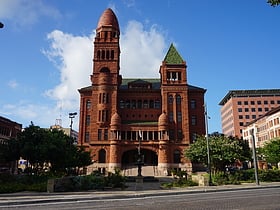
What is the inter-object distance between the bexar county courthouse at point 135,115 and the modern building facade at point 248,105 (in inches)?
2247

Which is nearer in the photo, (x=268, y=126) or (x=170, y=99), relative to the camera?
(x=170, y=99)

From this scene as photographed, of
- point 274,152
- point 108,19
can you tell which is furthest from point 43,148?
point 108,19

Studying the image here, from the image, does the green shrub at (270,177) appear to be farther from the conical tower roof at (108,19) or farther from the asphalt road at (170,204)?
the conical tower roof at (108,19)

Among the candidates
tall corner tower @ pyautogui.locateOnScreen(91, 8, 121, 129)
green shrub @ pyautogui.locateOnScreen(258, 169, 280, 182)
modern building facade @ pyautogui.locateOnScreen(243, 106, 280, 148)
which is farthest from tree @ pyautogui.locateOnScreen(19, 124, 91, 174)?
modern building facade @ pyautogui.locateOnScreen(243, 106, 280, 148)

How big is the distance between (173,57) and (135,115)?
55.8ft

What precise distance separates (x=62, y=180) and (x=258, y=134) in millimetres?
78785

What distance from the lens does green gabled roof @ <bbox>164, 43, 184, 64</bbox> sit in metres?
63.9

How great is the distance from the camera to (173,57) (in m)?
65.1

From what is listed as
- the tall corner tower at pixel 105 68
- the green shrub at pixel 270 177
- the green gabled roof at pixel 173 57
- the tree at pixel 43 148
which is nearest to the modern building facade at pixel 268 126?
the green gabled roof at pixel 173 57

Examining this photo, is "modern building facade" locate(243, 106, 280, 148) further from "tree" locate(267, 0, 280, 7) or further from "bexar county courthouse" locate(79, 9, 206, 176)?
"tree" locate(267, 0, 280, 7)

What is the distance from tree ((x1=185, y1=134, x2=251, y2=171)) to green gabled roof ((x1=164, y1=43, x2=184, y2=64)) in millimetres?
30494

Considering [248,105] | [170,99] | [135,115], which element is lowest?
[135,115]

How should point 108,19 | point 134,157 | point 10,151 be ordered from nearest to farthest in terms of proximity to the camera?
1. point 10,151
2. point 134,157
3. point 108,19

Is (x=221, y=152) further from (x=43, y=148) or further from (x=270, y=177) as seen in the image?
(x=43, y=148)
